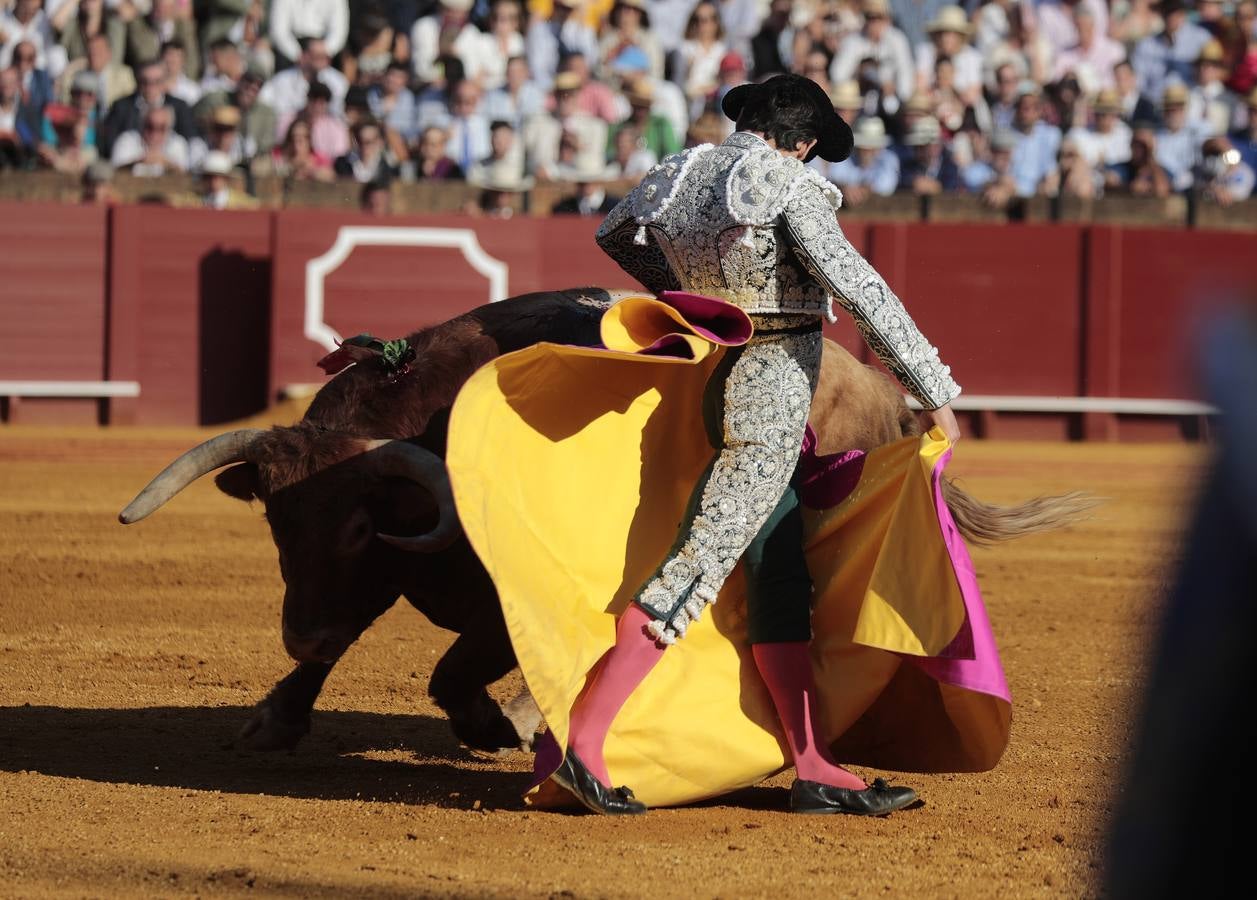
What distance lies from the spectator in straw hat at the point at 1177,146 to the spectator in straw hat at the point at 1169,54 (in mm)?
326

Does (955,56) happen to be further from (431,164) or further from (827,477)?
(827,477)

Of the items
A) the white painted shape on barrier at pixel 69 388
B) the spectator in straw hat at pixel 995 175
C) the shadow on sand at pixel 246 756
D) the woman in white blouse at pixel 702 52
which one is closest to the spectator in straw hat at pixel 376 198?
the white painted shape on barrier at pixel 69 388

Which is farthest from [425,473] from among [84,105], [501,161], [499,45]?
[499,45]

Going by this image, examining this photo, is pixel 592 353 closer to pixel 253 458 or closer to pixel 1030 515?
pixel 253 458

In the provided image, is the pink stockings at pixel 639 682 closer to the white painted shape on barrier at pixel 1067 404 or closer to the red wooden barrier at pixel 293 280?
the red wooden barrier at pixel 293 280

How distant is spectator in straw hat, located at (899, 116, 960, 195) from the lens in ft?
34.5

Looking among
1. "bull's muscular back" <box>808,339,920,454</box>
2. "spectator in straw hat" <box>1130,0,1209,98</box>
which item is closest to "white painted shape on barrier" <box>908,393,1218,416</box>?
"spectator in straw hat" <box>1130,0,1209,98</box>

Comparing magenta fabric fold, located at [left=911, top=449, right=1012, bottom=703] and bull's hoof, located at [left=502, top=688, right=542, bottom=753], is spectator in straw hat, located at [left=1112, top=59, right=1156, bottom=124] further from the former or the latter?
Answer: magenta fabric fold, located at [left=911, top=449, right=1012, bottom=703]

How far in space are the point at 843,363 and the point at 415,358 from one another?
92cm

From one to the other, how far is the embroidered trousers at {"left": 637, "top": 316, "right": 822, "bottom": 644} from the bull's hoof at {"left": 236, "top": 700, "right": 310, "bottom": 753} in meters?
0.91

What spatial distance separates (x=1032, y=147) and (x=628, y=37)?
2.46 m

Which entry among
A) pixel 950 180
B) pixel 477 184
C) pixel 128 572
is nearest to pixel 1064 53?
pixel 950 180

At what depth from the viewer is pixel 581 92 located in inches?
401

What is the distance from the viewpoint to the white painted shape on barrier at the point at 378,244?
1028 cm
